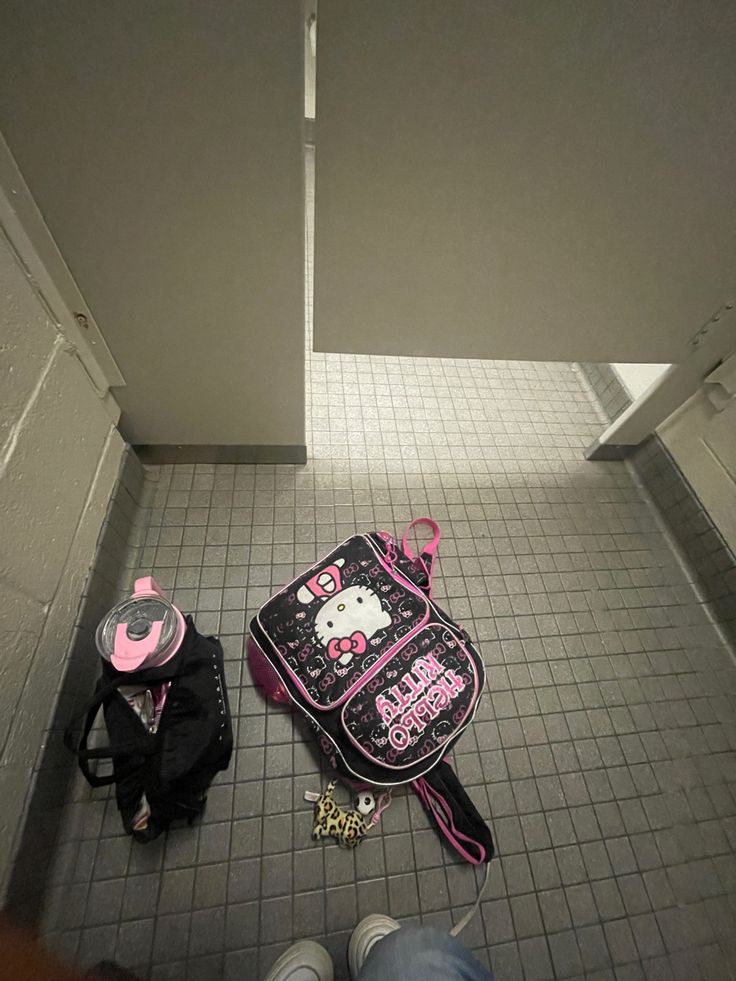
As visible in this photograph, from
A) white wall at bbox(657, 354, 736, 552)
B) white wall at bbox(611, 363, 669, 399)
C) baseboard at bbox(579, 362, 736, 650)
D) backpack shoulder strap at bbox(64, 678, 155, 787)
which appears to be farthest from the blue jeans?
white wall at bbox(611, 363, 669, 399)

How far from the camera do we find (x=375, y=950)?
0.62m

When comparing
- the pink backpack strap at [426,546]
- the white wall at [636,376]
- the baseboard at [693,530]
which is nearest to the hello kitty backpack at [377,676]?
the pink backpack strap at [426,546]

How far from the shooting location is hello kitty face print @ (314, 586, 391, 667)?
0.81 metres

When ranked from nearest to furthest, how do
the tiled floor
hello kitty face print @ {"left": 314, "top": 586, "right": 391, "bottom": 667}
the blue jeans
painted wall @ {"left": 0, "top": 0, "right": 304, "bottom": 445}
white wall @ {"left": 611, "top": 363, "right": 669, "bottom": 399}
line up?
painted wall @ {"left": 0, "top": 0, "right": 304, "bottom": 445}, the blue jeans, the tiled floor, hello kitty face print @ {"left": 314, "top": 586, "right": 391, "bottom": 667}, white wall @ {"left": 611, "top": 363, "right": 669, "bottom": 399}

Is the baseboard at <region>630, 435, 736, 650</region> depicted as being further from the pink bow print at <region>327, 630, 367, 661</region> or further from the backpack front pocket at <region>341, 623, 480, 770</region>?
the pink bow print at <region>327, 630, 367, 661</region>

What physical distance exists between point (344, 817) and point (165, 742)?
1.18ft

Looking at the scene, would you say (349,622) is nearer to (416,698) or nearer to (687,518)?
(416,698)

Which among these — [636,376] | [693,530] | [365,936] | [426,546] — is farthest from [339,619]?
[636,376]

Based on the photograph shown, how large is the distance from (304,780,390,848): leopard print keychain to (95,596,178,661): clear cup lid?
413 millimetres

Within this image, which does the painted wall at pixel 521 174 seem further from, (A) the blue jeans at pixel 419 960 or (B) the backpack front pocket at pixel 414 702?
(A) the blue jeans at pixel 419 960

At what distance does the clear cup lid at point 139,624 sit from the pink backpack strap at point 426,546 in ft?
1.78

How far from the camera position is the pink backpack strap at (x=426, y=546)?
40.0 inches

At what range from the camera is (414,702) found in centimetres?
77

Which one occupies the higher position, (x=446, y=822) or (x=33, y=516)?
(x=33, y=516)
